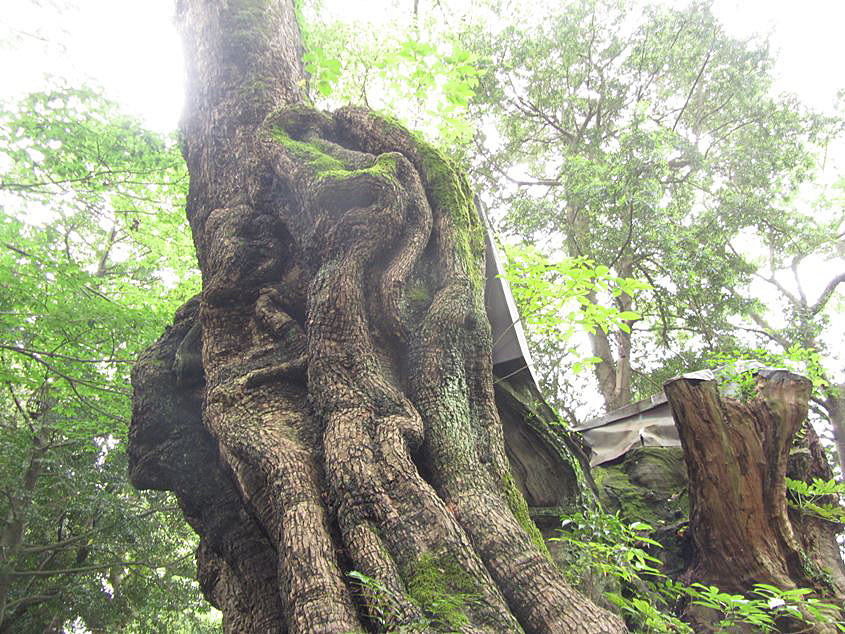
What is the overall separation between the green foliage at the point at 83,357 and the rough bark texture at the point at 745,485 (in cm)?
538

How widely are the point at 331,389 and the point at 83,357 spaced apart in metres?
4.93

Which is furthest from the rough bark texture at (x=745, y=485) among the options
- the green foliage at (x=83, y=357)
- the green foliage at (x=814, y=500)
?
the green foliage at (x=83, y=357)

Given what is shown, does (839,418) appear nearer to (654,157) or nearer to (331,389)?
(654,157)

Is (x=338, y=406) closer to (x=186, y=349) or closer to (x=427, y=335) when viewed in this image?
(x=427, y=335)

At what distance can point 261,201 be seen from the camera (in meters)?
3.45

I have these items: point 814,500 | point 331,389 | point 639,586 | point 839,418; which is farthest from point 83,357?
point 839,418

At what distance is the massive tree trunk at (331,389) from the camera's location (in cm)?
206

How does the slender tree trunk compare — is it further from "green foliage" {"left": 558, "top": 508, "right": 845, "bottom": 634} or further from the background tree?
"green foliage" {"left": 558, "top": 508, "right": 845, "bottom": 634}

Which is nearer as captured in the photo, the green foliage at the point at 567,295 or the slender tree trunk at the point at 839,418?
the green foliage at the point at 567,295

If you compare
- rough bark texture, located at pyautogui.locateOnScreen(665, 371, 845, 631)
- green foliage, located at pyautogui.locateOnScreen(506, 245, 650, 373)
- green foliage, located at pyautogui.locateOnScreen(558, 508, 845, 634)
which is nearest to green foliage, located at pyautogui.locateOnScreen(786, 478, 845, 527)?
green foliage, located at pyautogui.locateOnScreen(558, 508, 845, 634)

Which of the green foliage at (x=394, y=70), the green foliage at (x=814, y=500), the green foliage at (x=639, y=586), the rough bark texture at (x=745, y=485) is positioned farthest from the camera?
the green foliage at (x=394, y=70)

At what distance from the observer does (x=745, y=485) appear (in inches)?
133

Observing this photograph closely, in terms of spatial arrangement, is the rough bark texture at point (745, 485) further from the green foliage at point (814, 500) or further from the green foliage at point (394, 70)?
the green foliage at point (394, 70)

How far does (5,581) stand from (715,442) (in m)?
10.6
